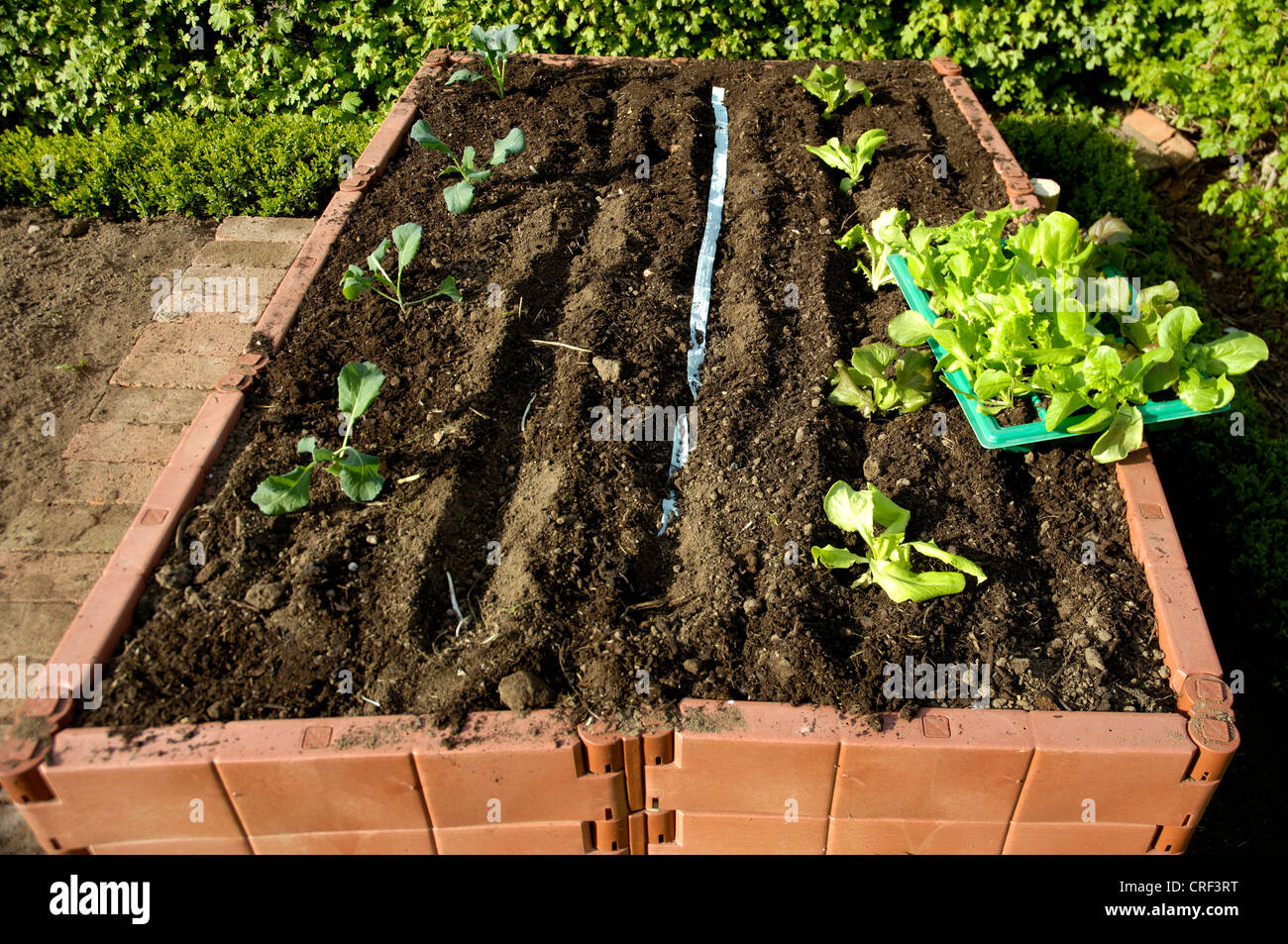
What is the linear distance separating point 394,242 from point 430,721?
5.90ft

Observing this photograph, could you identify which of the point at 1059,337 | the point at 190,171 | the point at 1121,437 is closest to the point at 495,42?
the point at 190,171

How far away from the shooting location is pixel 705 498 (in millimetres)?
2457

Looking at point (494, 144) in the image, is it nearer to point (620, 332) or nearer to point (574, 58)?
point (574, 58)

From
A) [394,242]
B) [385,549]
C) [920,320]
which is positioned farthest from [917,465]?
[394,242]

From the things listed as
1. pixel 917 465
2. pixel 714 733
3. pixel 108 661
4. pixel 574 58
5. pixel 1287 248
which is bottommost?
pixel 108 661

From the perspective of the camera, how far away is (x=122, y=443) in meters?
3.14

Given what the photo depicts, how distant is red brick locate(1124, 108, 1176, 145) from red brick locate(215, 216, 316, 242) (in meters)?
3.77

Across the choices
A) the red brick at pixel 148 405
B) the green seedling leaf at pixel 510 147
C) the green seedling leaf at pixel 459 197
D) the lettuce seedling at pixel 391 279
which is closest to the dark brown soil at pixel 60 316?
the red brick at pixel 148 405

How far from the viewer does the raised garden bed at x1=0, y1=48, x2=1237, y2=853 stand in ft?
6.35

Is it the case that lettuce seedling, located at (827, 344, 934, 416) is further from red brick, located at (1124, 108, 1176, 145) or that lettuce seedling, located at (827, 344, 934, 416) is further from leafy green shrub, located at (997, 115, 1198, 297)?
red brick, located at (1124, 108, 1176, 145)

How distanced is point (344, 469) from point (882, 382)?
146cm

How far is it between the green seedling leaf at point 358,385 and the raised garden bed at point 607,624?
0.45ft

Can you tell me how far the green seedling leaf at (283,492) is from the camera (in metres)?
2.29

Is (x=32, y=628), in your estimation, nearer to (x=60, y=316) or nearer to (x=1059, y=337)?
(x=60, y=316)
